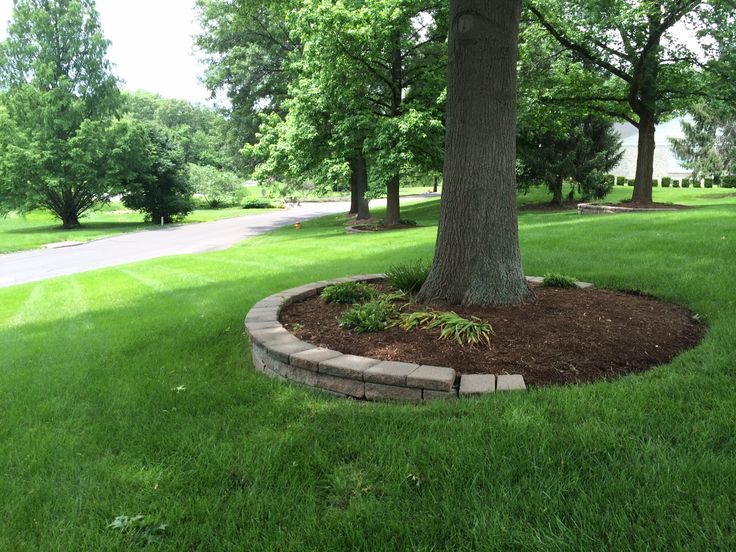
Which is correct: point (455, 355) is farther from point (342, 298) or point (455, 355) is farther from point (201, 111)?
point (201, 111)

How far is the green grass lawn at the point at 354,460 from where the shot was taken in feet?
6.06

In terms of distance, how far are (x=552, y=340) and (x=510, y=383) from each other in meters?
0.77

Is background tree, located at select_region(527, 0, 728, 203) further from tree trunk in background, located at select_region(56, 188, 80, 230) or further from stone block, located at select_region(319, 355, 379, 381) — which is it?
tree trunk in background, located at select_region(56, 188, 80, 230)

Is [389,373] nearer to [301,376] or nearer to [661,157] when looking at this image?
[301,376]

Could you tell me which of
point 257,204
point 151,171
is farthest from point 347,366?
point 257,204

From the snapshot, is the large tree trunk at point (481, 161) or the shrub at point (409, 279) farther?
the shrub at point (409, 279)

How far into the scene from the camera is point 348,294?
4910 mm

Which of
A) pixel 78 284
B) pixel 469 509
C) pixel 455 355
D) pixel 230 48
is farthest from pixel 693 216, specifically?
pixel 230 48

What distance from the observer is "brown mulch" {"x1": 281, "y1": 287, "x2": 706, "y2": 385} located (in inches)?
129

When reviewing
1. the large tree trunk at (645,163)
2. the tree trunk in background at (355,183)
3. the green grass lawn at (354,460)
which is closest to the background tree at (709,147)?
the large tree trunk at (645,163)

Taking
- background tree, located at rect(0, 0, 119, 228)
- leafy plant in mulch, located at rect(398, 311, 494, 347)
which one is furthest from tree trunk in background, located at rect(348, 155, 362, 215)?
leafy plant in mulch, located at rect(398, 311, 494, 347)

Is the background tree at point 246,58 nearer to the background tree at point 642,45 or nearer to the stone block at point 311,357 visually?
the background tree at point 642,45

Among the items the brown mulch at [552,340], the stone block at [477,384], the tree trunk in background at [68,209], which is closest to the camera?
the stone block at [477,384]

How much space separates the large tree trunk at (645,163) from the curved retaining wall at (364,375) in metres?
15.2
